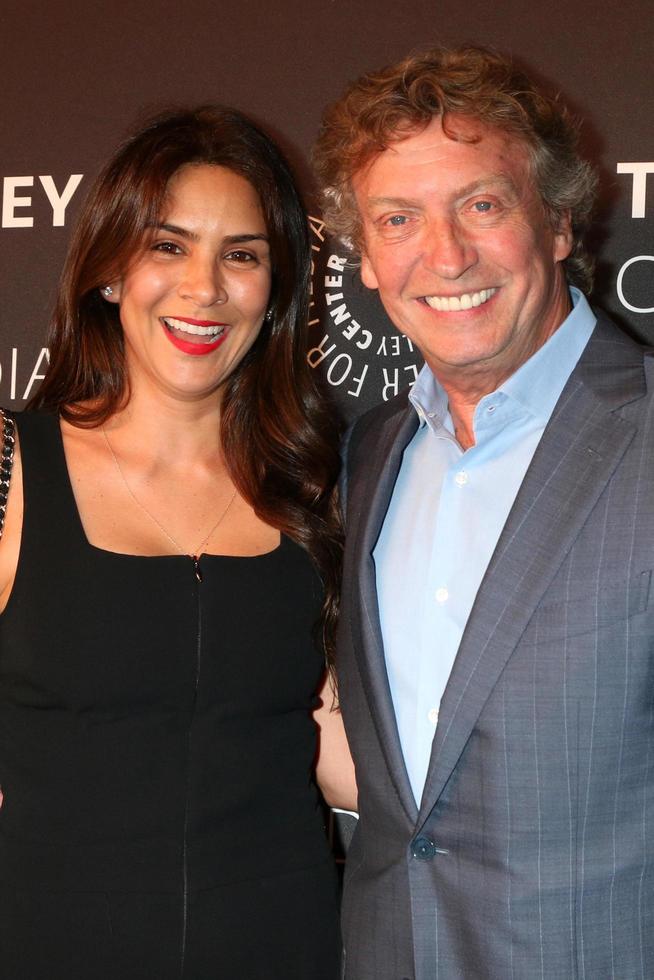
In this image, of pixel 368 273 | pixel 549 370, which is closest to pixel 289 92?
pixel 368 273

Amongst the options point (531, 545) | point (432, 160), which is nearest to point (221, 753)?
point (531, 545)

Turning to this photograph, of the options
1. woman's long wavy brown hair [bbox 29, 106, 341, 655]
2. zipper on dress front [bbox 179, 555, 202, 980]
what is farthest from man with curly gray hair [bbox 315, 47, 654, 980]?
zipper on dress front [bbox 179, 555, 202, 980]

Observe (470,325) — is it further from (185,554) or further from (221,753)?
(221,753)

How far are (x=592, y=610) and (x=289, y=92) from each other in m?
1.80

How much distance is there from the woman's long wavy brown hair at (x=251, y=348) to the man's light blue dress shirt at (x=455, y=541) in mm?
353

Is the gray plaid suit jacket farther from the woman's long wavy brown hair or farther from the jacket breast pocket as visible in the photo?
the woman's long wavy brown hair

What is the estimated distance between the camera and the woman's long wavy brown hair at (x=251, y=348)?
235cm

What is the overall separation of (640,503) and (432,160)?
0.72 m

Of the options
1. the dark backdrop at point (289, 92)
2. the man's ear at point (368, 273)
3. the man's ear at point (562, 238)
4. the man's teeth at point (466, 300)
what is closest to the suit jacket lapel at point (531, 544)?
the man's teeth at point (466, 300)

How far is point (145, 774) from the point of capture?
2.10 meters

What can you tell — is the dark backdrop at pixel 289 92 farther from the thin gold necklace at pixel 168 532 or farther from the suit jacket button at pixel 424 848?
the suit jacket button at pixel 424 848

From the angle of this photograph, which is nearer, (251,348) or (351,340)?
(251,348)

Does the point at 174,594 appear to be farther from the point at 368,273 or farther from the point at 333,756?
the point at 368,273

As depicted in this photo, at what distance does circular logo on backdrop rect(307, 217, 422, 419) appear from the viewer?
2984 millimetres
